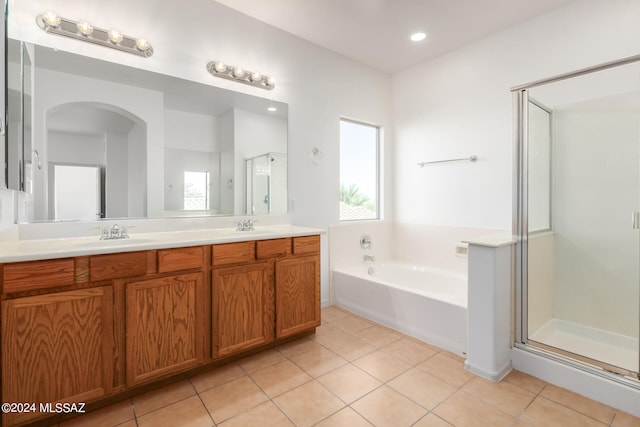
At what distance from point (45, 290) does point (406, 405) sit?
187 cm

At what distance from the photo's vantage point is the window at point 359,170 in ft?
11.6

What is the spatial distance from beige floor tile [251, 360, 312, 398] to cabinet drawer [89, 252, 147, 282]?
0.95 m

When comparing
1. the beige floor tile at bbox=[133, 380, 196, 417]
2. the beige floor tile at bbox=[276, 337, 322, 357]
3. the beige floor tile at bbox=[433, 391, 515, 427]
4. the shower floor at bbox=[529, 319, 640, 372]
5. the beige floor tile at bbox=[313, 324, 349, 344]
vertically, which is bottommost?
the beige floor tile at bbox=[433, 391, 515, 427]

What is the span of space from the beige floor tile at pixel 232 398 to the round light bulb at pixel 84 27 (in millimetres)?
2296

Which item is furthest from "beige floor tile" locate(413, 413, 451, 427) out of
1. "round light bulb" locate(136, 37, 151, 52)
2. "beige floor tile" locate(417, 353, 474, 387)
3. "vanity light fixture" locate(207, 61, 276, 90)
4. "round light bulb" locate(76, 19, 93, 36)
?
"round light bulb" locate(76, 19, 93, 36)

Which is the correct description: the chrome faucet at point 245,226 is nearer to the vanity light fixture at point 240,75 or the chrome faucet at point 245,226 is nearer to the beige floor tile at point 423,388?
the vanity light fixture at point 240,75

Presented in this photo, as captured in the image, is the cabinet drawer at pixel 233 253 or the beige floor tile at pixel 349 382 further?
the cabinet drawer at pixel 233 253

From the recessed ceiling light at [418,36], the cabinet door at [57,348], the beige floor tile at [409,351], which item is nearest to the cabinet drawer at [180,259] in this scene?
the cabinet door at [57,348]

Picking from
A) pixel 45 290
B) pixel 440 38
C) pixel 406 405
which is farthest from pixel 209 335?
pixel 440 38

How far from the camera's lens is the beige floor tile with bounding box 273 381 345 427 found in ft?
5.08

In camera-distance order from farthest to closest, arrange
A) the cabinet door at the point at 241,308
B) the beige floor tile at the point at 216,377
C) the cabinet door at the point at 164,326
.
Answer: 1. the cabinet door at the point at 241,308
2. the beige floor tile at the point at 216,377
3. the cabinet door at the point at 164,326

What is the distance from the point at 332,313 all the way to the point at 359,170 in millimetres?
1714

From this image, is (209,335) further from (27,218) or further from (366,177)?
(366,177)

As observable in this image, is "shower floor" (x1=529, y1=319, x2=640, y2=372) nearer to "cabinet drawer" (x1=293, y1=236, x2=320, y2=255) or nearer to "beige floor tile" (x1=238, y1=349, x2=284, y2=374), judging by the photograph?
"cabinet drawer" (x1=293, y1=236, x2=320, y2=255)
